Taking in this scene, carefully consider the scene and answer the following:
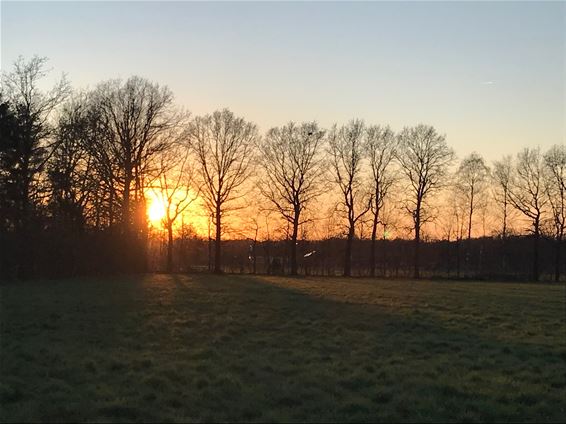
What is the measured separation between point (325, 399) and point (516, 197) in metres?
60.1

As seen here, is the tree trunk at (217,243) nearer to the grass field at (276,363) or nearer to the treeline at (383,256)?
the treeline at (383,256)

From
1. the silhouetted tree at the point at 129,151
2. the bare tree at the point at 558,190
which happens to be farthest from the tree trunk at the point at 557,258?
the silhouetted tree at the point at 129,151

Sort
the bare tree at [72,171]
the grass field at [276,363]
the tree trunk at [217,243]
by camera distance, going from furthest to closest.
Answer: the tree trunk at [217,243], the bare tree at [72,171], the grass field at [276,363]

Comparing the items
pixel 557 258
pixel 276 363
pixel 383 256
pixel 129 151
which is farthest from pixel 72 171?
pixel 557 258

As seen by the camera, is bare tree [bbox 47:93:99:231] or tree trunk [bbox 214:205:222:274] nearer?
bare tree [bbox 47:93:99:231]

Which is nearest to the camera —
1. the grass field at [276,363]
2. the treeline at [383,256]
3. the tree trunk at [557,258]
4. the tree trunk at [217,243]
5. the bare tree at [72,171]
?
the grass field at [276,363]

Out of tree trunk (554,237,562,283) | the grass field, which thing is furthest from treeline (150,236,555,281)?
the grass field

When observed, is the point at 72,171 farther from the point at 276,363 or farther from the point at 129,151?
the point at 276,363

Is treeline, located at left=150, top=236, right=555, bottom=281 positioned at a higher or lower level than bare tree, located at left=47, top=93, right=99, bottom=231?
lower

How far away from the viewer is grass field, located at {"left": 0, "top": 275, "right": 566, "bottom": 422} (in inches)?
320

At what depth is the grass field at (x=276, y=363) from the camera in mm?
8117

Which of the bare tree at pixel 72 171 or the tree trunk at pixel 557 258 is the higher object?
the bare tree at pixel 72 171

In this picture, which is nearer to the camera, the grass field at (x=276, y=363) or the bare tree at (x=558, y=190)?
the grass field at (x=276, y=363)

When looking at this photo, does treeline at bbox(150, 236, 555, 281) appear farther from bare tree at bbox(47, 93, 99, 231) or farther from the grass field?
the grass field
